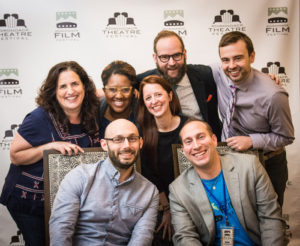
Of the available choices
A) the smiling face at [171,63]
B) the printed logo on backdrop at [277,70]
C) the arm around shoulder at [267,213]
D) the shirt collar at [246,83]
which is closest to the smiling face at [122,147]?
the smiling face at [171,63]

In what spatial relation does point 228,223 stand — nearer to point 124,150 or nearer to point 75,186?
point 124,150

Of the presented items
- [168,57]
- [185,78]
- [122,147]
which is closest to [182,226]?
[122,147]

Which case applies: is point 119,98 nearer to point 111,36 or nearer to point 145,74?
point 145,74

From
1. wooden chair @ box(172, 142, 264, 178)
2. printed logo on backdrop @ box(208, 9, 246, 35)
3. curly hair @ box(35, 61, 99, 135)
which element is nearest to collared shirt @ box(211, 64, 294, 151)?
wooden chair @ box(172, 142, 264, 178)

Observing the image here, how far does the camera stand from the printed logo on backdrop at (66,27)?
315 cm

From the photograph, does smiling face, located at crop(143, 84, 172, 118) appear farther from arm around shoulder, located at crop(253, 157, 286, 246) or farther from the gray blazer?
arm around shoulder, located at crop(253, 157, 286, 246)

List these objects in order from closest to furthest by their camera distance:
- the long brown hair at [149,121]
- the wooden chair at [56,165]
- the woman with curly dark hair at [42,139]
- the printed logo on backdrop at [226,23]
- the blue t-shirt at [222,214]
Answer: the blue t-shirt at [222,214] → the wooden chair at [56,165] → the woman with curly dark hair at [42,139] → the long brown hair at [149,121] → the printed logo on backdrop at [226,23]

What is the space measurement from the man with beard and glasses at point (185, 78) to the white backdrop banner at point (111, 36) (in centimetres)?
14

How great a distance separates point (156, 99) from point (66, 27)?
116cm

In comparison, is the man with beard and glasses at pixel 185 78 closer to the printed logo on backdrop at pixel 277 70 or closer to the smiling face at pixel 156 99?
the smiling face at pixel 156 99

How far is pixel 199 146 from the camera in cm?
234

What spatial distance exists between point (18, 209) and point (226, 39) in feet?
7.53

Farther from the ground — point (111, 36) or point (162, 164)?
point (111, 36)

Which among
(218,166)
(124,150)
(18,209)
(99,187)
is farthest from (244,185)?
(18,209)
